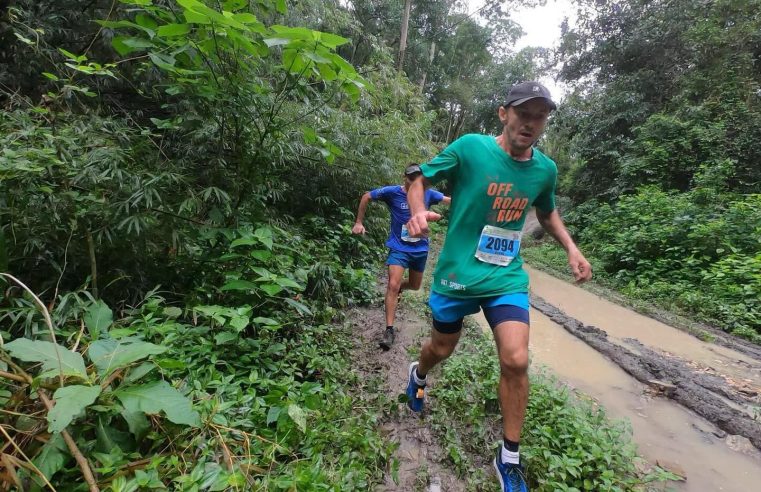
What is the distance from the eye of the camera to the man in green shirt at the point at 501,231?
1.84m

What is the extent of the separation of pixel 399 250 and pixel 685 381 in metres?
3.05

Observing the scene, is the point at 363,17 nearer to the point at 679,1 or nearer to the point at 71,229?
the point at 679,1

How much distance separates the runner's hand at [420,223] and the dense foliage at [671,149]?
6292mm

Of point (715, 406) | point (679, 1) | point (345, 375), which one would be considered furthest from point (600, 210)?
point (345, 375)

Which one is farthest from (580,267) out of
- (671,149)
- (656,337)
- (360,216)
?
(671,149)

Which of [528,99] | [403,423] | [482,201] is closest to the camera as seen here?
[528,99]

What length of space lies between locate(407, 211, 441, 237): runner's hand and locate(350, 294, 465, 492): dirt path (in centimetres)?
126

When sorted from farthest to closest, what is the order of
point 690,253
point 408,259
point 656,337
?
point 690,253 → point 656,337 → point 408,259

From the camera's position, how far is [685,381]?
3.46m

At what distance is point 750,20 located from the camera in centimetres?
948

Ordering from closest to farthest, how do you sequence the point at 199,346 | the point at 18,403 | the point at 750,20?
the point at 18,403 → the point at 199,346 → the point at 750,20

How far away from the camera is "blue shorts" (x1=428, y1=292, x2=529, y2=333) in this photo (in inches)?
75.6

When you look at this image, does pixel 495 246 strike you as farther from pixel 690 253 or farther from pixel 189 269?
pixel 690 253

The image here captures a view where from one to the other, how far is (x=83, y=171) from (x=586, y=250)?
1183cm
